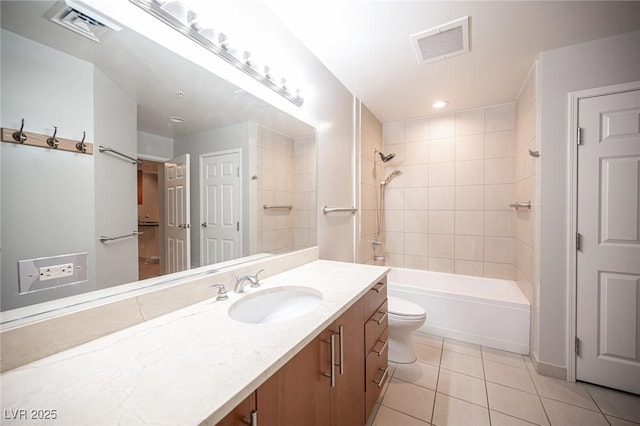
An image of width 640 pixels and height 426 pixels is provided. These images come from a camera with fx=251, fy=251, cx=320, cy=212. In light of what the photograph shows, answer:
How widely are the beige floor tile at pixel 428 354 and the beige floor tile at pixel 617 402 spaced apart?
893 millimetres

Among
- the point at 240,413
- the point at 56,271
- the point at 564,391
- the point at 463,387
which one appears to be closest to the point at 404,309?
the point at 463,387

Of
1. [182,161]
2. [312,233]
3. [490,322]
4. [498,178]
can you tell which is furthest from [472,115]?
[182,161]

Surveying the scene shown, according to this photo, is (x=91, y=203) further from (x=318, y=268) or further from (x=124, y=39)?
(x=318, y=268)

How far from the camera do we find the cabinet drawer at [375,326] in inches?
50.3

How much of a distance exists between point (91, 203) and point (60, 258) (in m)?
0.17

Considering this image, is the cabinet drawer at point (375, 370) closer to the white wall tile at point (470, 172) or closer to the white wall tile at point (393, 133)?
the white wall tile at point (470, 172)

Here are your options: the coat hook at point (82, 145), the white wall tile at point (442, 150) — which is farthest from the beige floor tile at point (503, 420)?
the white wall tile at point (442, 150)

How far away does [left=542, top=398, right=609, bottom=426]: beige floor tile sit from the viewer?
4.56 feet

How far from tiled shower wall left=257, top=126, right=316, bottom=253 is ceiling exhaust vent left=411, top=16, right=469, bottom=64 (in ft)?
3.11

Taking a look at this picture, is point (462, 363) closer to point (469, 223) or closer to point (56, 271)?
point (469, 223)

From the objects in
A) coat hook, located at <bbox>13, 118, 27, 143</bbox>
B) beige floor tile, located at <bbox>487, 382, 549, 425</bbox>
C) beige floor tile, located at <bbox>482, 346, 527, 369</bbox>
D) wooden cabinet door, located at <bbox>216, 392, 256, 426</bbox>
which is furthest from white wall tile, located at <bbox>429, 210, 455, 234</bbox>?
coat hook, located at <bbox>13, 118, 27, 143</bbox>

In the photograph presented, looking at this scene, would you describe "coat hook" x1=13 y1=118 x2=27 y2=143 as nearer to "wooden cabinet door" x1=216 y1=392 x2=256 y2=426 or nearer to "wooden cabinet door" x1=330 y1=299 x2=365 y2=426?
"wooden cabinet door" x1=216 y1=392 x2=256 y2=426

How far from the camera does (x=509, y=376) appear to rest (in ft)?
5.87

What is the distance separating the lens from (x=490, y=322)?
7.10ft
